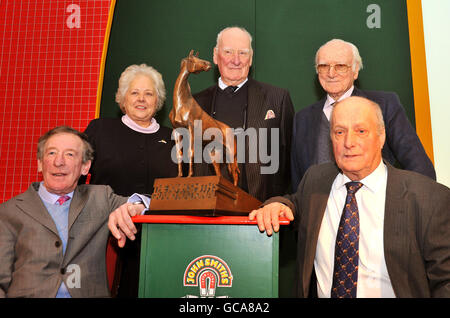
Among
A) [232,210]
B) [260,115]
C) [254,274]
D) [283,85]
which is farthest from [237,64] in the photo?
[254,274]

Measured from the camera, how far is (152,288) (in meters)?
1.89

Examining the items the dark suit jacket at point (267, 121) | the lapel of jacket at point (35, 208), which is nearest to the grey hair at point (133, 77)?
the dark suit jacket at point (267, 121)

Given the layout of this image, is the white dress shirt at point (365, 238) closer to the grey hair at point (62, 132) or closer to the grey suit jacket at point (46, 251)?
the grey suit jacket at point (46, 251)

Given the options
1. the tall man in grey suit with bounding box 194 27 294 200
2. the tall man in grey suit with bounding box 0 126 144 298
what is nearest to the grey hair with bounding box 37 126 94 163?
the tall man in grey suit with bounding box 0 126 144 298

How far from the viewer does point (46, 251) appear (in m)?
2.15

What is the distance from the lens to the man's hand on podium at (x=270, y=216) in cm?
185

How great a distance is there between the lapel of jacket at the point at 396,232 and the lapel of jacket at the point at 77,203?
1584 millimetres

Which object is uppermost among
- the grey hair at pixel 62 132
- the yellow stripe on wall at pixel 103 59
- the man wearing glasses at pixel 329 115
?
the yellow stripe on wall at pixel 103 59

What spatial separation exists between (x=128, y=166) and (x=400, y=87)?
270 centimetres

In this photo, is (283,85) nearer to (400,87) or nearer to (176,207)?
(400,87)

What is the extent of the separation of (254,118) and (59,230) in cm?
164

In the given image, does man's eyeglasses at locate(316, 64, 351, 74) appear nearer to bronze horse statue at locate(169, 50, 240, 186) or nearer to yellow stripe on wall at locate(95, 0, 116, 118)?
bronze horse statue at locate(169, 50, 240, 186)

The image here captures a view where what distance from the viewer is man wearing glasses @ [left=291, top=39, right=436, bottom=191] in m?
2.92

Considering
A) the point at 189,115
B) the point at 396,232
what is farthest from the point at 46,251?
the point at 396,232
